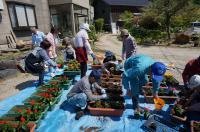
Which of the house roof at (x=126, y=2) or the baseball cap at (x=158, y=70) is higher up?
the house roof at (x=126, y=2)

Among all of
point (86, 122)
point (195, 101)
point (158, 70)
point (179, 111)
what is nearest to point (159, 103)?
point (179, 111)

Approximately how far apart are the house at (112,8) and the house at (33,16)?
1277cm

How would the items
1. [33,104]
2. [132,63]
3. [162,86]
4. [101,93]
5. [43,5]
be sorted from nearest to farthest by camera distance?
[132,63] < [33,104] < [101,93] < [162,86] < [43,5]

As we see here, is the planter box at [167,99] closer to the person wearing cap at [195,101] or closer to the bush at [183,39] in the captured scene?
the person wearing cap at [195,101]

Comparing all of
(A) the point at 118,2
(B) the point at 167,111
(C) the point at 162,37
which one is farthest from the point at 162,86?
(A) the point at 118,2

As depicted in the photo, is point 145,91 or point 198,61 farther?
point 145,91

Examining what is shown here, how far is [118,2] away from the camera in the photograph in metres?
32.2

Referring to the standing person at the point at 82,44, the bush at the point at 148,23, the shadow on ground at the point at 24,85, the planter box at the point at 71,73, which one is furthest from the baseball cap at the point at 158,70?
the bush at the point at 148,23

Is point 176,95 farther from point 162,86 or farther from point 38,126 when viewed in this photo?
point 38,126

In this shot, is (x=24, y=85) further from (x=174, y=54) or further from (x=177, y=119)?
(x=174, y=54)

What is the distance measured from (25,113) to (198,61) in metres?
3.72

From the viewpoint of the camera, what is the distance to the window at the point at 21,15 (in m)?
11.2

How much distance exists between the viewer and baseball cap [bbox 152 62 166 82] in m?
3.42

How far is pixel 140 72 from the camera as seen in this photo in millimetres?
3777
